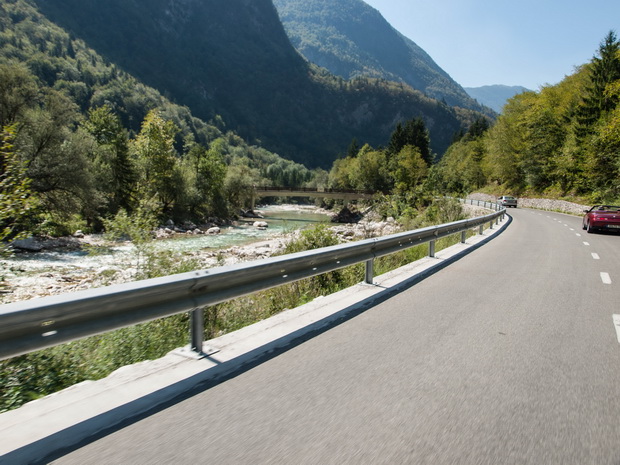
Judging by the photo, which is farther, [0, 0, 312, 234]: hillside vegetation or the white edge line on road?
[0, 0, 312, 234]: hillside vegetation

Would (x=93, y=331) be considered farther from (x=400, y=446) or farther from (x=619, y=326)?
(x=619, y=326)

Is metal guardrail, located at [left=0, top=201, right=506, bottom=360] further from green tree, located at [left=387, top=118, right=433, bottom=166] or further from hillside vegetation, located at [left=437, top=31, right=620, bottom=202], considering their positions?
green tree, located at [left=387, top=118, right=433, bottom=166]

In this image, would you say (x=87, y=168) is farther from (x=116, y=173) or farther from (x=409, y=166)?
(x=409, y=166)

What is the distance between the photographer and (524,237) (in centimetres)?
1778

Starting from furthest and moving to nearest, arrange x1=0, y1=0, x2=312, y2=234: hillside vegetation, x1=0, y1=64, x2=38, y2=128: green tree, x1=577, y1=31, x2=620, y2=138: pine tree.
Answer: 1. x1=577, y1=31, x2=620, y2=138: pine tree
2. x1=0, y1=64, x2=38, y2=128: green tree
3. x1=0, y1=0, x2=312, y2=234: hillside vegetation

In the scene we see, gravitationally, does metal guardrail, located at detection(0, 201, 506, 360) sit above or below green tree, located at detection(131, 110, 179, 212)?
below

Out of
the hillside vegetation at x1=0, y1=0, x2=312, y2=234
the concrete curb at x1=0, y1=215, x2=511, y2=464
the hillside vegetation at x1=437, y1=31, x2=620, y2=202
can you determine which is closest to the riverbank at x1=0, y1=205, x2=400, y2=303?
the hillside vegetation at x1=0, y1=0, x2=312, y2=234

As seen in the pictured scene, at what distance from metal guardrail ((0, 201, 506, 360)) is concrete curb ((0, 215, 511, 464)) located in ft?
1.26

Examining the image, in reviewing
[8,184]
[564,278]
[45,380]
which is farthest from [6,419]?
[564,278]

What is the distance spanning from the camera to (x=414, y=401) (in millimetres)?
3072

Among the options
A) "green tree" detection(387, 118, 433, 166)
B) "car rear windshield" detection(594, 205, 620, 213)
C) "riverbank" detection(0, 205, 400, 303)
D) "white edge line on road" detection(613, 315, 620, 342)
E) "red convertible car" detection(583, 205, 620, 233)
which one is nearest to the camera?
"white edge line on road" detection(613, 315, 620, 342)

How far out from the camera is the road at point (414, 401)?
240 cm

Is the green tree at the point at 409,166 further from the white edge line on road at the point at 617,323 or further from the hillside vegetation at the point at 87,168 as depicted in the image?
the white edge line on road at the point at 617,323

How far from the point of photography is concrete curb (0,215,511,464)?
2.35 metres
